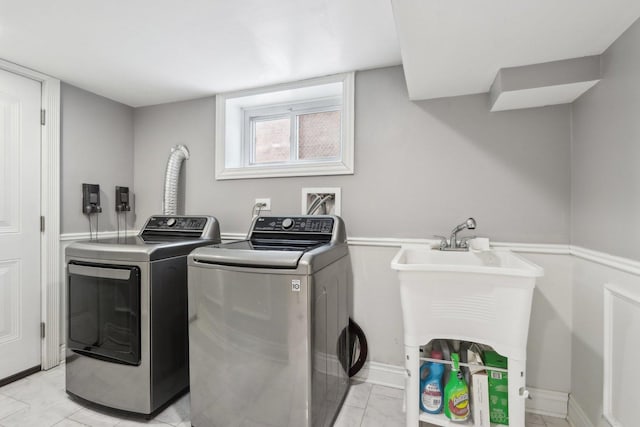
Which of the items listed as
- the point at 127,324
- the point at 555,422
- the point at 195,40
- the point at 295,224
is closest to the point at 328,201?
the point at 295,224

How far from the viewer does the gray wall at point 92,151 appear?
222cm

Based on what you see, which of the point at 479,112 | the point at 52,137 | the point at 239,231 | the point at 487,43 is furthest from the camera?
the point at 239,231

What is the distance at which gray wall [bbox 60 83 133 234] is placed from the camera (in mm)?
2221

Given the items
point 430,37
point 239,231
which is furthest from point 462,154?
point 239,231

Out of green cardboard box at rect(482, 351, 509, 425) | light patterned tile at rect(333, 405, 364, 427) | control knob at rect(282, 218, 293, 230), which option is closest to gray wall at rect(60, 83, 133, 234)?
control knob at rect(282, 218, 293, 230)

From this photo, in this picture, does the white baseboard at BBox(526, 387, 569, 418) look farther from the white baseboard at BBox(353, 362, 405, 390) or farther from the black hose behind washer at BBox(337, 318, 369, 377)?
the black hose behind washer at BBox(337, 318, 369, 377)

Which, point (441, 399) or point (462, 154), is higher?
point (462, 154)

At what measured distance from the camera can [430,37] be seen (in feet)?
4.06

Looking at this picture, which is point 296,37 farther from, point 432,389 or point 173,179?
point 432,389

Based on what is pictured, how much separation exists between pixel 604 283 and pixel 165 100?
3114 millimetres

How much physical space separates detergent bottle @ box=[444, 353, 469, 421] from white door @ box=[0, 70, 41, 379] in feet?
8.54

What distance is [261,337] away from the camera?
1.29 metres

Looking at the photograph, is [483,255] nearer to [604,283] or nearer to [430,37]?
[604,283]

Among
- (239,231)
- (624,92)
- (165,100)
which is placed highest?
(165,100)
